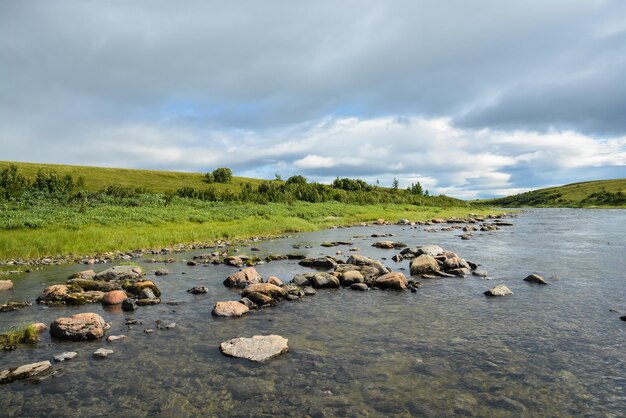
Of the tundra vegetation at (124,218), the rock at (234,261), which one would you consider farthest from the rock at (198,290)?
the tundra vegetation at (124,218)

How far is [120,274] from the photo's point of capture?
20.1m

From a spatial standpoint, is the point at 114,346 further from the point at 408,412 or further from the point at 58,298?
the point at 408,412

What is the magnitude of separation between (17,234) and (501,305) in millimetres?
33568

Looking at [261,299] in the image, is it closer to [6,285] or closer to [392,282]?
[392,282]

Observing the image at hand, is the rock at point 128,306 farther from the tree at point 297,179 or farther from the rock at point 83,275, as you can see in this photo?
the tree at point 297,179

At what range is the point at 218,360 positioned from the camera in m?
10.1

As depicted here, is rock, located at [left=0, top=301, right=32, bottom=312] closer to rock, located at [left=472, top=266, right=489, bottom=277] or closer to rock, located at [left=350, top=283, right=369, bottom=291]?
rock, located at [left=350, top=283, right=369, bottom=291]

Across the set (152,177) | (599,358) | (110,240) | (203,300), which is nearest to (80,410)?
(203,300)

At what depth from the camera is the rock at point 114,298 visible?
15427mm

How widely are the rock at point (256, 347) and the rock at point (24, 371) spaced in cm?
428

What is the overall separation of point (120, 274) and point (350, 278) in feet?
39.1

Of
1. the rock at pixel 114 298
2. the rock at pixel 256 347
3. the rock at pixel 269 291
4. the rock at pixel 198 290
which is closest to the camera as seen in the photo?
the rock at pixel 256 347

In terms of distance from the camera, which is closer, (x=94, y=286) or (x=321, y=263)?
(x=94, y=286)

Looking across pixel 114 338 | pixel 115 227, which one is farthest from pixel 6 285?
pixel 115 227
